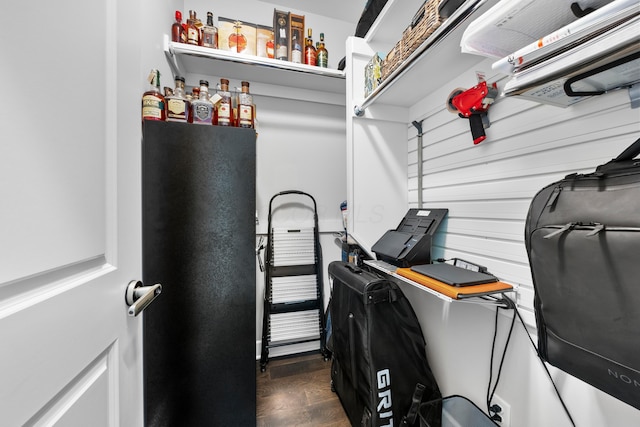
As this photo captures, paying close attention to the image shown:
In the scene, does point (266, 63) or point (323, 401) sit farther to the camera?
point (266, 63)

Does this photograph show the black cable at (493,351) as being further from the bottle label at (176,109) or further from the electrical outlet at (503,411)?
the bottle label at (176,109)

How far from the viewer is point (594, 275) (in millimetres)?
577

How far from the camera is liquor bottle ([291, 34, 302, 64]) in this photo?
6.16 feet

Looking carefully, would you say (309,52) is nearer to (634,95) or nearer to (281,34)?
(281,34)

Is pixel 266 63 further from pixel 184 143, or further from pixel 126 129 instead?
pixel 126 129

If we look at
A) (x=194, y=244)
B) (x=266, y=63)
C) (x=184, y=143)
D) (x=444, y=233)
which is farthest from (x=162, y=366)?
(x=266, y=63)

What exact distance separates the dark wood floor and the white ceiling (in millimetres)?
2996

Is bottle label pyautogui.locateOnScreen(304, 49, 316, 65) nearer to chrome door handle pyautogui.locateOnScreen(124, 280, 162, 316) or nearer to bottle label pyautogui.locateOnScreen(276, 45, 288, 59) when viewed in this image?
bottle label pyautogui.locateOnScreen(276, 45, 288, 59)

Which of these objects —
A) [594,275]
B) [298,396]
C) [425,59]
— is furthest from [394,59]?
[298,396]

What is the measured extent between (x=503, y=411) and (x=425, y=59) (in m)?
1.59

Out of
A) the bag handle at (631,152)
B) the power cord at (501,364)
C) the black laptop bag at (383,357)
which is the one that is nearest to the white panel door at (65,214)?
the black laptop bag at (383,357)

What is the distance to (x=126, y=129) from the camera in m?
0.69

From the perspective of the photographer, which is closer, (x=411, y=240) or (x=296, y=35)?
(x=411, y=240)

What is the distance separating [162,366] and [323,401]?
101 cm
